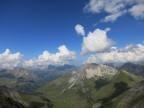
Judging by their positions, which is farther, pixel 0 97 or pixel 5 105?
pixel 0 97

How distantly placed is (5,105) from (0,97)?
6850 mm

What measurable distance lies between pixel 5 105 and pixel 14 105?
3332 mm

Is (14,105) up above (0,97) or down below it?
below

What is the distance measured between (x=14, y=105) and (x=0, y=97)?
763 cm

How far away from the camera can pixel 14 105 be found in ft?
286

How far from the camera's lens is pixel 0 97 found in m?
91.1

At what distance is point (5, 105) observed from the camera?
85.4 metres
